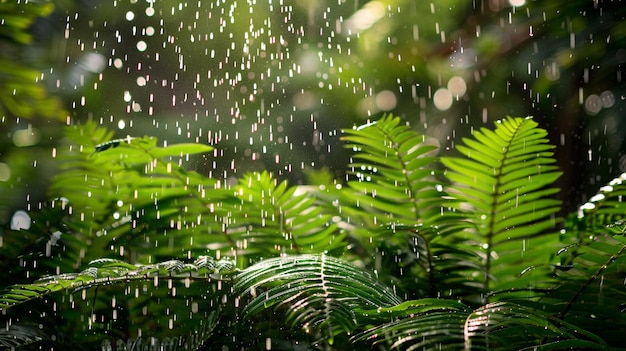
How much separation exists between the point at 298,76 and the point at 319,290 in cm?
228

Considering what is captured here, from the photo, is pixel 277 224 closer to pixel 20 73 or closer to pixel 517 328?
pixel 517 328

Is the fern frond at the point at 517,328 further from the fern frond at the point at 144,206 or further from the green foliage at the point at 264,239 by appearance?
the fern frond at the point at 144,206

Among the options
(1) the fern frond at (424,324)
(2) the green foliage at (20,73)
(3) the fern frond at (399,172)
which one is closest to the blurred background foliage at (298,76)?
(2) the green foliage at (20,73)

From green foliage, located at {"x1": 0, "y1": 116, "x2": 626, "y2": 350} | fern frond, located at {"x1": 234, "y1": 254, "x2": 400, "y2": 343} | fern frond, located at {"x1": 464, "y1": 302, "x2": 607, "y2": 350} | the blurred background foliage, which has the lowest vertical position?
fern frond, located at {"x1": 464, "y1": 302, "x2": 607, "y2": 350}

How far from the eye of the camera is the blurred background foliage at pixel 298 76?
5.08 feet

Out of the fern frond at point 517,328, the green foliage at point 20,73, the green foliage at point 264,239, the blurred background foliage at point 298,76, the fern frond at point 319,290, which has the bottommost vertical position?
the fern frond at point 517,328

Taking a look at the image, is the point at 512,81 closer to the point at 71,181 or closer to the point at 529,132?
the point at 529,132

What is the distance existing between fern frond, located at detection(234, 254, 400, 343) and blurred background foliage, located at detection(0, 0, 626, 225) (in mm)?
737

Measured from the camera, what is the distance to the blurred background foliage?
5.08 feet

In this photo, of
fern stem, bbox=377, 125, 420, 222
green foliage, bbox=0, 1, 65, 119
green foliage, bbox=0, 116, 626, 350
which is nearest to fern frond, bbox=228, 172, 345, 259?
green foliage, bbox=0, 116, 626, 350

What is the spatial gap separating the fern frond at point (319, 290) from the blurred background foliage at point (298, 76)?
2.42ft

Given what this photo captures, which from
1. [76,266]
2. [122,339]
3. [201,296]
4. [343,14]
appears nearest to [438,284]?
[201,296]

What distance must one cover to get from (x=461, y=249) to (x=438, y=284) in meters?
0.07

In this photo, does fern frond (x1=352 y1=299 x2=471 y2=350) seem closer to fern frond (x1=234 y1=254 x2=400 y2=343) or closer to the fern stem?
fern frond (x1=234 y1=254 x2=400 y2=343)
